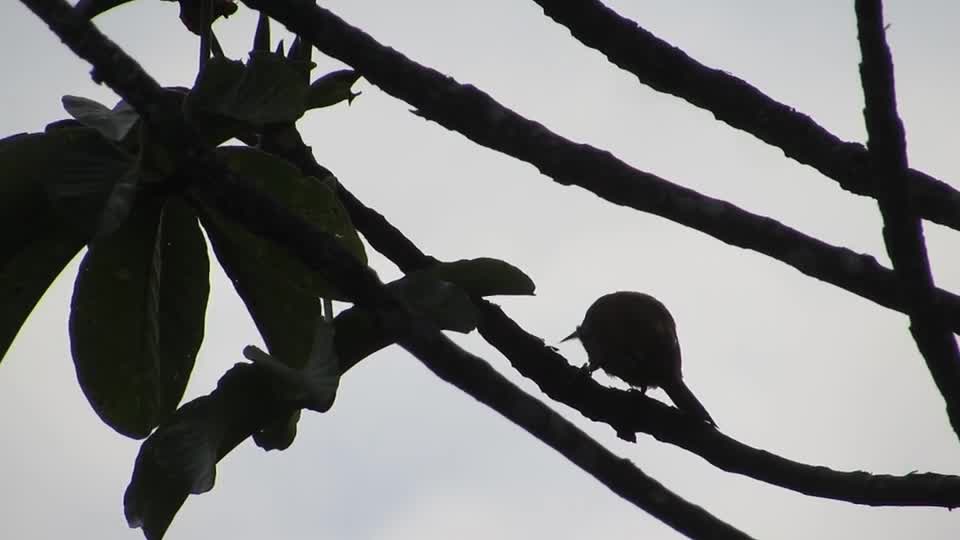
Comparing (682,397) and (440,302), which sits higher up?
(682,397)

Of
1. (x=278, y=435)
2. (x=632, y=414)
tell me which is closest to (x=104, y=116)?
(x=278, y=435)

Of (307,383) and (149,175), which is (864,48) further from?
(149,175)

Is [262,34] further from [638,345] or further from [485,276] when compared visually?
[638,345]

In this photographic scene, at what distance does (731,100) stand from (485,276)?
92 centimetres

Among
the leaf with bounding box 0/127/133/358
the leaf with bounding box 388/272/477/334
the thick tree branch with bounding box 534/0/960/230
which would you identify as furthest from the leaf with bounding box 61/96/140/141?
the thick tree branch with bounding box 534/0/960/230

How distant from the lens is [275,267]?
8.32ft

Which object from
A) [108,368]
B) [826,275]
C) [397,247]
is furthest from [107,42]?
[826,275]

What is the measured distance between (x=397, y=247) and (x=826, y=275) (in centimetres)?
108

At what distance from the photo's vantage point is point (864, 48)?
7.12 ft

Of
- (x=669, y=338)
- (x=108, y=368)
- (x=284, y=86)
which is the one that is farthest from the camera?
(x=669, y=338)

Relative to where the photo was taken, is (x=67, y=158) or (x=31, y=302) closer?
(x=67, y=158)

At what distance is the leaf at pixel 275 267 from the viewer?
8.28ft

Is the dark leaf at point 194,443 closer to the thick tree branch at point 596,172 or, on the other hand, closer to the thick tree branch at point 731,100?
the thick tree branch at point 596,172

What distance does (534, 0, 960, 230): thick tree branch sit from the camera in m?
2.88
